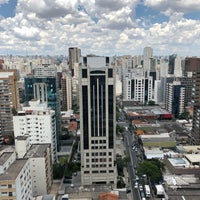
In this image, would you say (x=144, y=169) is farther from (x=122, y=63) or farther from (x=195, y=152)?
(x=122, y=63)

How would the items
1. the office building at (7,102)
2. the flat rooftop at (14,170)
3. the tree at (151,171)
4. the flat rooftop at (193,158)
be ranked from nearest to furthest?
the flat rooftop at (14,170), the tree at (151,171), the flat rooftop at (193,158), the office building at (7,102)

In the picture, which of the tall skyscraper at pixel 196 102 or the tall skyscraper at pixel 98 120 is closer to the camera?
the tall skyscraper at pixel 98 120

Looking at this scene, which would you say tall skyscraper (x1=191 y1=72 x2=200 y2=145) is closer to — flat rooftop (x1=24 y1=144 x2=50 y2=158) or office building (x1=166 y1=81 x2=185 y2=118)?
flat rooftop (x1=24 y1=144 x2=50 y2=158)

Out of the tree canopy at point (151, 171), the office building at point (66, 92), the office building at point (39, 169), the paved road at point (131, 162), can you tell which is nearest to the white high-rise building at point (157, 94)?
the office building at point (66, 92)

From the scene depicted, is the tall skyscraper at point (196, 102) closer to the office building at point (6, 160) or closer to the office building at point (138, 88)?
the office building at point (6, 160)

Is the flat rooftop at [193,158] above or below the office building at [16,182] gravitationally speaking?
below

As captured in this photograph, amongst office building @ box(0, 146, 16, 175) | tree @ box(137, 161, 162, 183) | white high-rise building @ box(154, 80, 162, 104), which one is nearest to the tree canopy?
tree @ box(137, 161, 162, 183)
